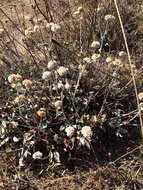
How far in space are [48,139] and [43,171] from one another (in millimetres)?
263

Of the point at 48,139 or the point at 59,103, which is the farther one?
the point at 48,139

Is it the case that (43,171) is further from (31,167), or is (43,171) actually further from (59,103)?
(59,103)

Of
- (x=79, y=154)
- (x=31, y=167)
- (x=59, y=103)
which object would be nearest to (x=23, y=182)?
(x=31, y=167)

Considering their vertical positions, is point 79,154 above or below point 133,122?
below

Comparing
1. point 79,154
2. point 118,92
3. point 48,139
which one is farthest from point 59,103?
point 118,92

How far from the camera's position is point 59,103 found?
A: 1.66 metres

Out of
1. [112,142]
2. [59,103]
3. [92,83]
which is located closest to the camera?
[59,103]

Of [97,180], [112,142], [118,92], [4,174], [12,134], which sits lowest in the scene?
[97,180]

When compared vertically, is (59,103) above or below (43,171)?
above

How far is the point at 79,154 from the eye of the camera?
5.96 feet

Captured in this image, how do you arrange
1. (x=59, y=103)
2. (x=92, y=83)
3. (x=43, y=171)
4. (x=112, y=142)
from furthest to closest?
Answer: (x=92, y=83)
(x=112, y=142)
(x=43, y=171)
(x=59, y=103)

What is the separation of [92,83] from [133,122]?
21.1 inches

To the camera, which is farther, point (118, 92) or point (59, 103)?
point (118, 92)

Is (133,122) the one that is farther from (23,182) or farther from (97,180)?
(23,182)
